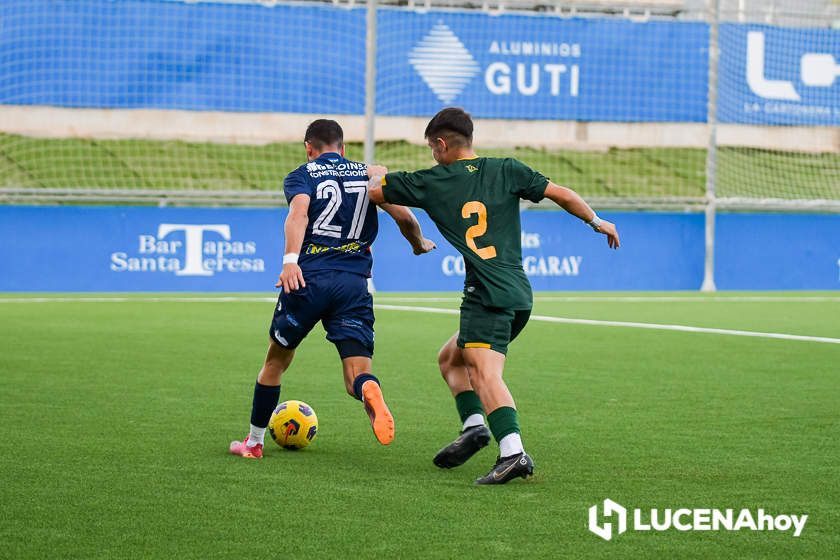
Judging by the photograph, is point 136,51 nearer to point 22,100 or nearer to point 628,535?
point 22,100

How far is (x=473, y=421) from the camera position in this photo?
Result: 6.55 m

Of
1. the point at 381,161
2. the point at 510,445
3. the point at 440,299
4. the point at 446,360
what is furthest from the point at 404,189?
the point at 381,161

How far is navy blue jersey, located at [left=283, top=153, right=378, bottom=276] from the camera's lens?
6.71 metres

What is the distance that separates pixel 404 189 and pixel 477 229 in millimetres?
406

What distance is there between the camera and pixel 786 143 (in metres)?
25.5

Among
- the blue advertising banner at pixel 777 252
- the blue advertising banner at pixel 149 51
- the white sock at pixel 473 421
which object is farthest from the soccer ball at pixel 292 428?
the blue advertising banner at pixel 777 252

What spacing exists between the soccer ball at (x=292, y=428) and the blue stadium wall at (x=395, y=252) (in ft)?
42.4

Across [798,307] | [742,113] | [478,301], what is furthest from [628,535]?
[742,113]

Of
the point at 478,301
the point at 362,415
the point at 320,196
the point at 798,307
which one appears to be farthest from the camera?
the point at 798,307

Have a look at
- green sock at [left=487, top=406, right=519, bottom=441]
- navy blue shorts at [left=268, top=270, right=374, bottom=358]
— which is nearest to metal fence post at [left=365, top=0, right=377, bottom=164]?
navy blue shorts at [left=268, top=270, right=374, bottom=358]

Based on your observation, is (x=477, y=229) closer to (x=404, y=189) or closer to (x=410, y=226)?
(x=404, y=189)

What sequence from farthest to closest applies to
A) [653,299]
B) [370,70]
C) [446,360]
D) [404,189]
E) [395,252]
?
[370,70] → [395,252] → [653,299] → [446,360] → [404,189]

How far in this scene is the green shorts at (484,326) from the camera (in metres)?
6.21

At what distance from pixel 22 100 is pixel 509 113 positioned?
7895 millimetres
